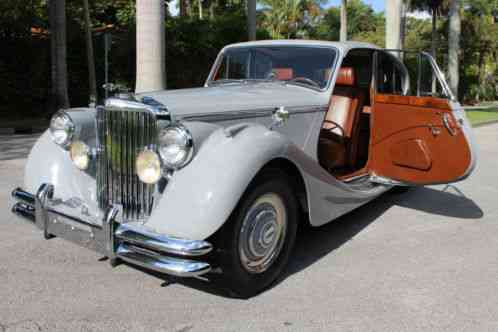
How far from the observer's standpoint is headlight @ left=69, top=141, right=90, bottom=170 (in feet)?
10.9

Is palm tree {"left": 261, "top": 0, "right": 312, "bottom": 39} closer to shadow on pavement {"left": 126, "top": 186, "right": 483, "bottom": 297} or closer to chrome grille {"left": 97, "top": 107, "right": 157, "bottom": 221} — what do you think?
shadow on pavement {"left": 126, "top": 186, "right": 483, "bottom": 297}

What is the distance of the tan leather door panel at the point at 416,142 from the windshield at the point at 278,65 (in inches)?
28.0

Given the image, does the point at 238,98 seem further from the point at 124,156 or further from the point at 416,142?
the point at 416,142

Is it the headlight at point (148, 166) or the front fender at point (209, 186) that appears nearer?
the front fender at point (209, 186)

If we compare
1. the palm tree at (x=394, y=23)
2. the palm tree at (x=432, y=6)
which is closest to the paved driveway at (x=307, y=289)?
the palm tree at (x=394, y=23)

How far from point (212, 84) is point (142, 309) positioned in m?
2.57

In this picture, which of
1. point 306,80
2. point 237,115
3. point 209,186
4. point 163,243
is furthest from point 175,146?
point 306,80

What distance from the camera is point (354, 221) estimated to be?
4.91 m

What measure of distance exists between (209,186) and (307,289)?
111 cm

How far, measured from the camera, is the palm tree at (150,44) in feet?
25.6

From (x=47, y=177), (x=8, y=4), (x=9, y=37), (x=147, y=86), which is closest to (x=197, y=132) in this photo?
(x=47, y=177)

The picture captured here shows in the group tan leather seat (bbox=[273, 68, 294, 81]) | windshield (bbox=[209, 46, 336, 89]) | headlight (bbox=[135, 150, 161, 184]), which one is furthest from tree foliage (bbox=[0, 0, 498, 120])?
headlight (bbox=[135, 150, 161, 184])

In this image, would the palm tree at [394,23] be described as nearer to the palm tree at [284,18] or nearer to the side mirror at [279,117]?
the side mirror at [279,117]

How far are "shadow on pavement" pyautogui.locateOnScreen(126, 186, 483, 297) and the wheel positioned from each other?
0.62 feet
